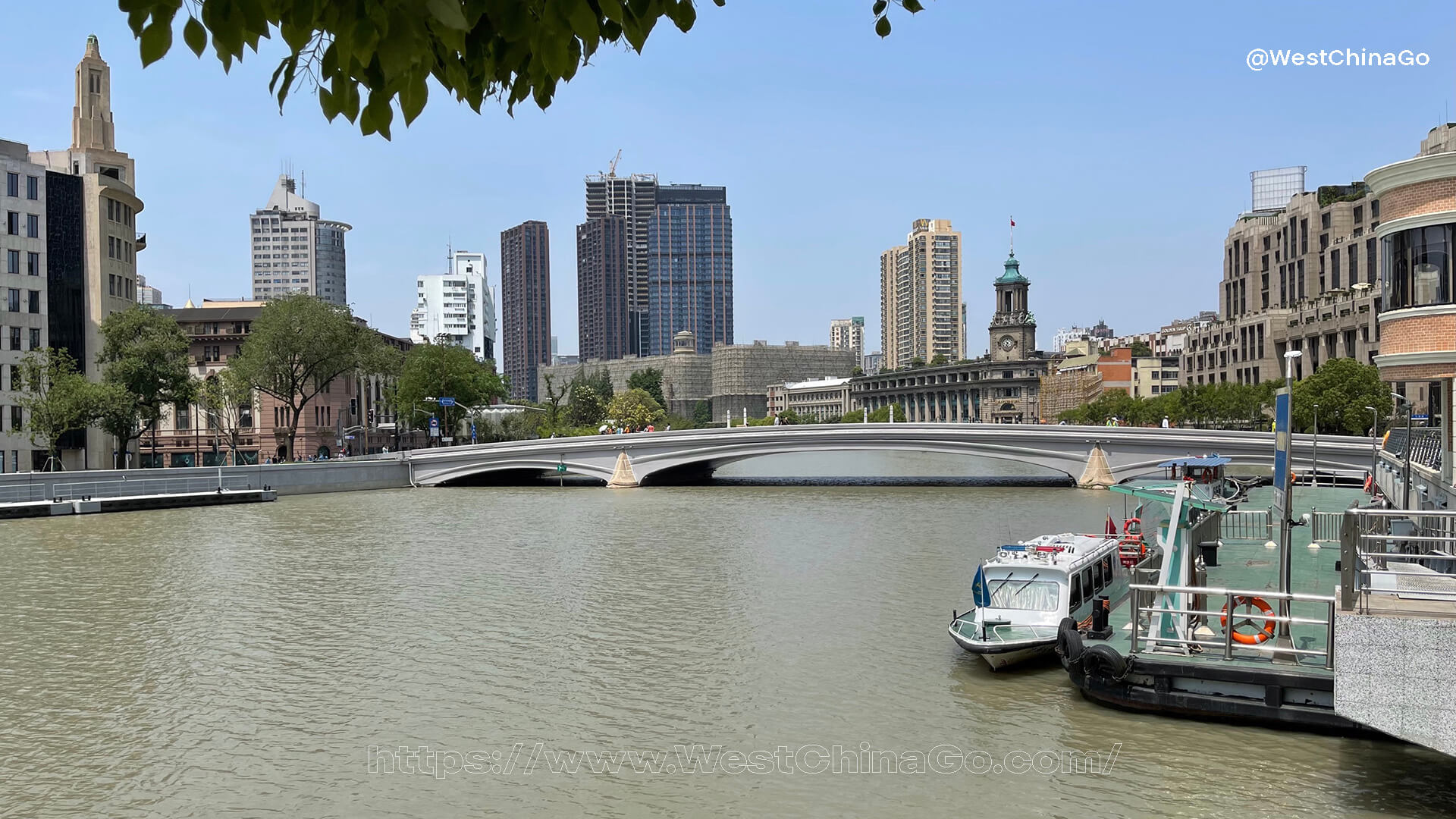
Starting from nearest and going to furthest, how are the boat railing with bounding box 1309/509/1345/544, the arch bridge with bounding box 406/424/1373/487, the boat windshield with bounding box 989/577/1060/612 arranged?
1. the boat windshield with bounding box 989/577/1060/612
2. the boat railing with bounding box 1309/509/1345/544
3. the arch bridge with bounding box 406/424/1373/487

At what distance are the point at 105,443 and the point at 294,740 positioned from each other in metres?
63.6

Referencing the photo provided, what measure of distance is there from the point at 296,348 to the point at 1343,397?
6758 cm

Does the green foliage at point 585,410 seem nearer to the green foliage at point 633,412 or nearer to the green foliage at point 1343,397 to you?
the green foliage at point 633,412

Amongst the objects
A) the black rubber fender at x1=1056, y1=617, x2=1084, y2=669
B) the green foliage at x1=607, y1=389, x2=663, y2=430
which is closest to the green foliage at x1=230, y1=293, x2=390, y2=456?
the green foliage at x1=607, y1=389, x2=663, y2=430

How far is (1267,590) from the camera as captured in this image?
2058 cm

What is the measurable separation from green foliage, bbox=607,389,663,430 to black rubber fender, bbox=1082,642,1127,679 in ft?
361

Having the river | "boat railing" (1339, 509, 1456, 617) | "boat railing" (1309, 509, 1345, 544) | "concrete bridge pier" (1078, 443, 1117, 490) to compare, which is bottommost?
the river

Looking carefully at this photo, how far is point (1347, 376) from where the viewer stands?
71.5 metres

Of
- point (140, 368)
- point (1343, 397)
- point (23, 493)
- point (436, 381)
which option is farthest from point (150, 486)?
point (1343, 397)

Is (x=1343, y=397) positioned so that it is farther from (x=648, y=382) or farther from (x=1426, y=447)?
(x=648, y=382)

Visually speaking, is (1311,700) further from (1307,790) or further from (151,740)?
(151,740)

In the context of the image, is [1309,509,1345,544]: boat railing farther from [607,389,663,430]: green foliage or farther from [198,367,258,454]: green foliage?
[607,389,663,430]: green foliage

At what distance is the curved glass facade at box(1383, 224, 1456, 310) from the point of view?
1850 cm

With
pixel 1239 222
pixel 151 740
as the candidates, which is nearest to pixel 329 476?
pixel 151 740
